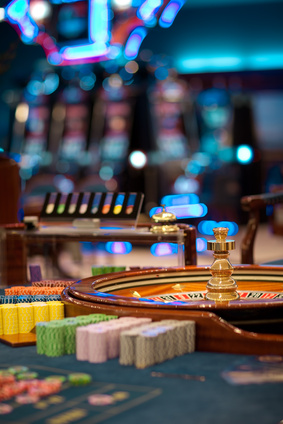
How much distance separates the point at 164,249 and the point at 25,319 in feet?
5.83

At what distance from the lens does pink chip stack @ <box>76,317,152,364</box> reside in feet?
4.75

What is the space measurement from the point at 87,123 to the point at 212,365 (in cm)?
1182

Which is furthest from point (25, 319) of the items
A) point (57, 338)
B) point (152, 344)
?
point (152, 344)

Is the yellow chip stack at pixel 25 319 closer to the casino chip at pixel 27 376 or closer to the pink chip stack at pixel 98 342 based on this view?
the pink chip stack at pixel 98 342

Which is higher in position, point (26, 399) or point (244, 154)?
point (244, 154)

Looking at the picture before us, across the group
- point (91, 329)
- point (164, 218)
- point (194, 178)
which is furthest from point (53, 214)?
point (194, 178)

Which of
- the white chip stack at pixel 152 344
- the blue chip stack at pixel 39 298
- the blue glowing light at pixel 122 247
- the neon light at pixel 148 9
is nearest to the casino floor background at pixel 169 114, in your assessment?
the neon light at pixel 148 9

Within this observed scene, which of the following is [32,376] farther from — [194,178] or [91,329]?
[194,178]

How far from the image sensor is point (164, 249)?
11.5 ft

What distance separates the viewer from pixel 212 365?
1400 millimetres

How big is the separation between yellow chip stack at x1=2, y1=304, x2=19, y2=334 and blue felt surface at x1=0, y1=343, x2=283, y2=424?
30 cm

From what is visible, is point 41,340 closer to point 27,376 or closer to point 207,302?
point 27,376

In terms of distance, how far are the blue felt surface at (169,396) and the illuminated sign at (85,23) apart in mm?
8305

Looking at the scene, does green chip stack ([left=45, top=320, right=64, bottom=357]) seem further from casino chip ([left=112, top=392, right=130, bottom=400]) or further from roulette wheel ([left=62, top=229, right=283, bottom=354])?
casino chip ([left=112, top=392, right=130, bottom=400])
